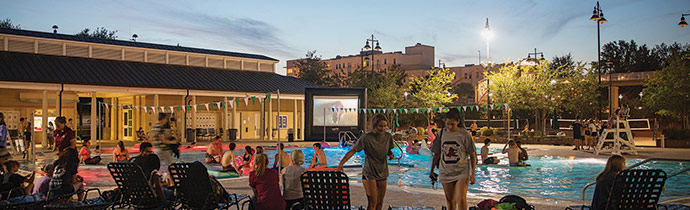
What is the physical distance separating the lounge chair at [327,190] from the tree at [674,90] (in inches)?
1435

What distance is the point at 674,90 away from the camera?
124 ft

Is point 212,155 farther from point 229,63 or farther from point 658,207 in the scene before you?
point 229,63

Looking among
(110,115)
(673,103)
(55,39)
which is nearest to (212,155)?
(55,39)

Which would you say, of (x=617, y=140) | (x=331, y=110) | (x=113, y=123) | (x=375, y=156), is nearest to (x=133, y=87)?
(x=113, y=123)

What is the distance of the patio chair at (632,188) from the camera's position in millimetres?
5742

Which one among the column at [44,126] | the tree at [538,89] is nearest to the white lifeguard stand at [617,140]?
the tree at [538,89]

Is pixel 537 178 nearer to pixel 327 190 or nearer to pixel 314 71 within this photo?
pixel 327 190

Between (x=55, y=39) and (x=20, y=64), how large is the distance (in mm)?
3338

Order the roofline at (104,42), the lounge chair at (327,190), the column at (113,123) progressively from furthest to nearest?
the column at (113,123), the roofline at (104,42), the lounge chair at (327,190)

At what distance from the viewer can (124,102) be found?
34.2 metres

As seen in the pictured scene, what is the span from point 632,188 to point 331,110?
2315cm

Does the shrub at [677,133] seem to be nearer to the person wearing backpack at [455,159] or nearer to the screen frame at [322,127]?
the screen frame at [322,127]

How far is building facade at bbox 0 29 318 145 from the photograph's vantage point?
27.0 metres

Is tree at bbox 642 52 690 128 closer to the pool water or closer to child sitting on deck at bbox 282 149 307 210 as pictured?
the pool water
